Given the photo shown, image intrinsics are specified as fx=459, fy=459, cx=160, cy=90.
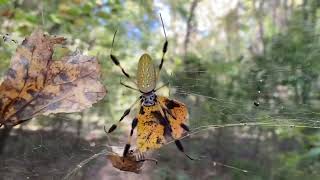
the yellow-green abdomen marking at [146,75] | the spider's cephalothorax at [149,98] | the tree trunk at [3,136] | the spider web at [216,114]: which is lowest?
the tree trunk at [3,136]

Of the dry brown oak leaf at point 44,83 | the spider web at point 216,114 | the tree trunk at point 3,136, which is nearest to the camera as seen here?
the dry brown oak leaf at point 44,83

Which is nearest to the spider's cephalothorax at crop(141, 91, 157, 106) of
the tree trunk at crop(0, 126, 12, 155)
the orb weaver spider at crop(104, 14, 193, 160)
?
the orb weaver spider at crop(104, 14, 193, 160)

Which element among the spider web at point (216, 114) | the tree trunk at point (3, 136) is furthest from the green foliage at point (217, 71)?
the tree trunk at point (3, 136)

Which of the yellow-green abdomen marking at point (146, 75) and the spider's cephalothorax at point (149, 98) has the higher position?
Answer: the yellow-green abdomen marking at point (146, 75)

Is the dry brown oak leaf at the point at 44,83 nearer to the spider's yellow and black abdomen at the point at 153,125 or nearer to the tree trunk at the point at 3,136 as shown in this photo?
the spider's yellow and black abdomen at the point at 153,125

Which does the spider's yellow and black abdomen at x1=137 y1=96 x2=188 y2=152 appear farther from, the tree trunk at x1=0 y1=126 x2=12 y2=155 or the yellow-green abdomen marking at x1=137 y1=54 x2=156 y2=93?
the tree trunk at x1=0 y1=126 x2=12 y2=155

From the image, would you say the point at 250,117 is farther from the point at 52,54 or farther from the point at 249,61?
the point at 249,61

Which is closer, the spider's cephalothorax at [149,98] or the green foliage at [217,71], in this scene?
the spider's cephalothorax at [149,98]
